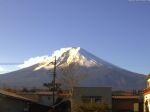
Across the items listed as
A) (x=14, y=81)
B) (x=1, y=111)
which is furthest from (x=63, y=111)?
(x=14, y=81)

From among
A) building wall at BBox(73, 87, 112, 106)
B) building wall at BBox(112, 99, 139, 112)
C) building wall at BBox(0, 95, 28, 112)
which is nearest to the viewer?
building wall at BBox(0, 95, 28, 112)

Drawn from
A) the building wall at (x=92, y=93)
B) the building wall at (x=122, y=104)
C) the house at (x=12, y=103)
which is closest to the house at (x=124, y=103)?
the building wall at (x=122, y=104)

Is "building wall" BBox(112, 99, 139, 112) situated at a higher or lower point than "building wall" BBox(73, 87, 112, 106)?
lower

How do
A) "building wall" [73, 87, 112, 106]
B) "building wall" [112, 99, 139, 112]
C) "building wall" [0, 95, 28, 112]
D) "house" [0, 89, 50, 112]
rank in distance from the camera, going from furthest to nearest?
"building wall" [112, 99, 139, 112] → "building wall" [73, 87, 112, 106] → "building wall" [0, 95, 28, 112] → "house" [0, 89, 50, 112]

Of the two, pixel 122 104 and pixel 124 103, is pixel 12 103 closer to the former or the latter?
pixel 122 104

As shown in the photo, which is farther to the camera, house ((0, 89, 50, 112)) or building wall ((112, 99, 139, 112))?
building wall ((112, 99, 139, 112))

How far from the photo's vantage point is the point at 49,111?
6694 cm

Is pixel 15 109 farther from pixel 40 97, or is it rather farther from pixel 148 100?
pixel 40 97

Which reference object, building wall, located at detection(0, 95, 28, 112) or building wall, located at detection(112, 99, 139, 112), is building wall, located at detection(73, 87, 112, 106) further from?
building wall, located at detection(0, 95, 28, 112)

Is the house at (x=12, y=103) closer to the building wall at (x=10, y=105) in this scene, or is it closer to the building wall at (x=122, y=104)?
the building wall at (x=10, y=105)

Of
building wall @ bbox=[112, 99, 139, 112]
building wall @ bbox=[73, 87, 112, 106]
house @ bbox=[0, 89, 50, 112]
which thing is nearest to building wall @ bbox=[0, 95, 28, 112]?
house @ bbox=[0, 89, 50, 112]

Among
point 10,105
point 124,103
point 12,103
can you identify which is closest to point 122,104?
point 124,103

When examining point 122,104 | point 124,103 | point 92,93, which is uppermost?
point 92,93

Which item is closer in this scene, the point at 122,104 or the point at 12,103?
the point at 12,103
